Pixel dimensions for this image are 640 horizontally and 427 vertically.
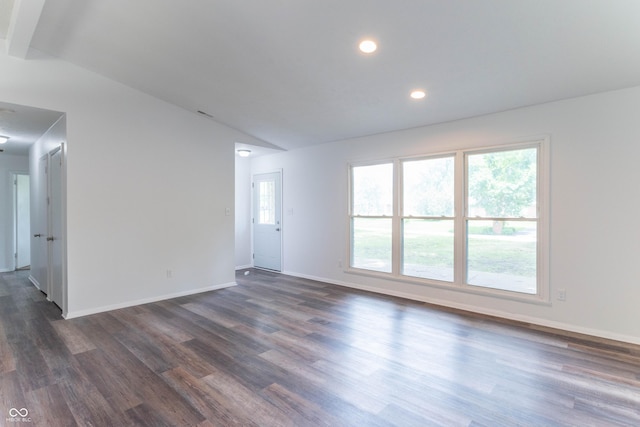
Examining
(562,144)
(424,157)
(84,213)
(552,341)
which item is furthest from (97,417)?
(562,144)

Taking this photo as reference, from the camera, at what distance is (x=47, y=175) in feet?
15.8

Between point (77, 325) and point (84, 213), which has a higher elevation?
point (84, 213)

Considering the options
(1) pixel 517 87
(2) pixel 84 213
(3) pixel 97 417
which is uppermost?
(1) pixel 517 87

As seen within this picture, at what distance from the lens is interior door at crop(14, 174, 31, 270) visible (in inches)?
277

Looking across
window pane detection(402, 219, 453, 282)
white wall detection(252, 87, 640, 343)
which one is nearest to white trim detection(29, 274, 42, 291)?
window pane detection(402, 219, 453, 282)

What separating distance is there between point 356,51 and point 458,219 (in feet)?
8.51

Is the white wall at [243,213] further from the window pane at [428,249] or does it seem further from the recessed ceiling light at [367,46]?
the recessed ceiling light at [367,46]

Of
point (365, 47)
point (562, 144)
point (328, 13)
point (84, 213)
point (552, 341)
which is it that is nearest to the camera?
point (328, 13)

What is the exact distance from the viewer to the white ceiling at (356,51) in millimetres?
2496

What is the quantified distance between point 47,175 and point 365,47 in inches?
195

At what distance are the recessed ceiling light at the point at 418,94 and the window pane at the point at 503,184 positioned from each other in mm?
1145

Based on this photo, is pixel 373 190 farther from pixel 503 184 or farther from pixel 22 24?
pixel 22 24

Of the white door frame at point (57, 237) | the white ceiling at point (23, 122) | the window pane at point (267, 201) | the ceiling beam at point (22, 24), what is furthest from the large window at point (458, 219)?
the white ceiling at point (23, 122)

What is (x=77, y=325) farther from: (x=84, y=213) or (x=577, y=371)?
(x=577, y=371)
